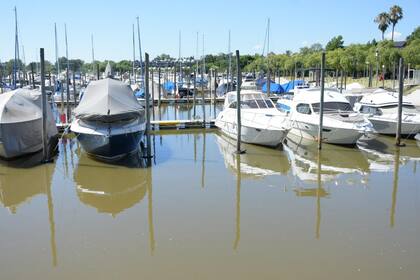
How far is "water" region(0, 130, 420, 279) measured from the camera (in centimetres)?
736

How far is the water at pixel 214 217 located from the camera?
7.36 meters

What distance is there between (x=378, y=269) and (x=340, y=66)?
46.6 metres

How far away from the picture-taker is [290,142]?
18.2m

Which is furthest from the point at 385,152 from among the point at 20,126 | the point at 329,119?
the point at 20,126

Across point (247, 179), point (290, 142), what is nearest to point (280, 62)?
point (290, 142)

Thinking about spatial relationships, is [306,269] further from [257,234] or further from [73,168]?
[73,168]

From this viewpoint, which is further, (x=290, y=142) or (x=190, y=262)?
(x=290, y=142)

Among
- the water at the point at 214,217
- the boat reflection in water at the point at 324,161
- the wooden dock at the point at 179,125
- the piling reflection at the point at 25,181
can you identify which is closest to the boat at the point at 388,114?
the water at the point at 214,217

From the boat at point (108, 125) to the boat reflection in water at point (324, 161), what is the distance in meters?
5.71

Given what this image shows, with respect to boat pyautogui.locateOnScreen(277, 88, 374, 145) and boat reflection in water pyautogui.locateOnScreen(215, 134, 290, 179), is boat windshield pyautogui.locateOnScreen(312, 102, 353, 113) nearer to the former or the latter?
boat pyautogui.locateOnScreen(277, 88, 374, 145)

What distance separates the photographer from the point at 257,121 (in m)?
16.9

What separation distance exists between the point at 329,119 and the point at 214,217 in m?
9.06

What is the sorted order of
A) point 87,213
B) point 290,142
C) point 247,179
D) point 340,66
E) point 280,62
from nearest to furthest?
point 87,213, point 247,179, point 290,142, point 340,66, point 280,62

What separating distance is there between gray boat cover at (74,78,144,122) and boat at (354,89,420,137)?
1051cm
